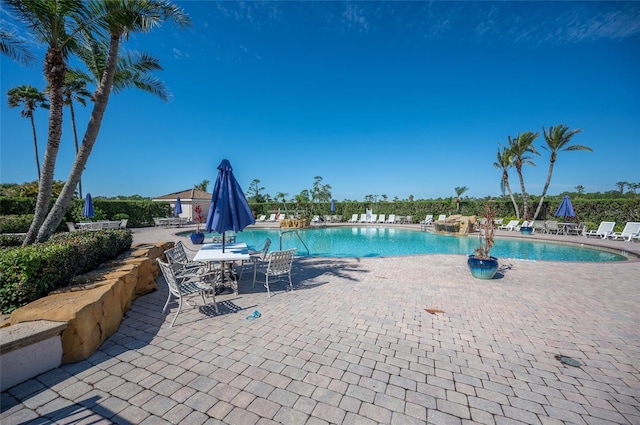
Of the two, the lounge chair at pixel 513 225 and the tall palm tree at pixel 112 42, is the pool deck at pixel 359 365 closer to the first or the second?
the tall palm tree at pixel 112 42

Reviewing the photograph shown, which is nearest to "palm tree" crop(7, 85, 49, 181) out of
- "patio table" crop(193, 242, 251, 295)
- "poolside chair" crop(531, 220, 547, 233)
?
"patio table" crop(193, 242, 251, 295)

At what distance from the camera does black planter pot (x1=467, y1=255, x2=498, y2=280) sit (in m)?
6.11

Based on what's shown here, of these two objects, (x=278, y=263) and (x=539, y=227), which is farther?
(x=539, y=227)

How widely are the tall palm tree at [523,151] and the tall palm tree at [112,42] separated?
2442cm

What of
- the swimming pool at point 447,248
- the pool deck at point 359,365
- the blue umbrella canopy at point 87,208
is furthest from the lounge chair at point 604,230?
the blue umbrella canopy at point 87,208

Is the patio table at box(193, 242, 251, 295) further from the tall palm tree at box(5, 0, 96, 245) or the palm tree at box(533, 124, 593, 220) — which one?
the palm tree at box(533, 124, 593, 220)

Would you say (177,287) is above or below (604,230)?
below

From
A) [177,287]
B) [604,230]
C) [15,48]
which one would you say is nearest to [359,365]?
[177,287]

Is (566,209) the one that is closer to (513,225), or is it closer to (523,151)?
(513,225)

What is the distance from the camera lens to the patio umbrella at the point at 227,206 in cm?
504

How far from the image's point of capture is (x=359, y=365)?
9.08 feet

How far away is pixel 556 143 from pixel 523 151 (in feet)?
6.59

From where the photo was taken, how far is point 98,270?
4.42m

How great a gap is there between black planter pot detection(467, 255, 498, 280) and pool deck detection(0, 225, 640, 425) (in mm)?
985
